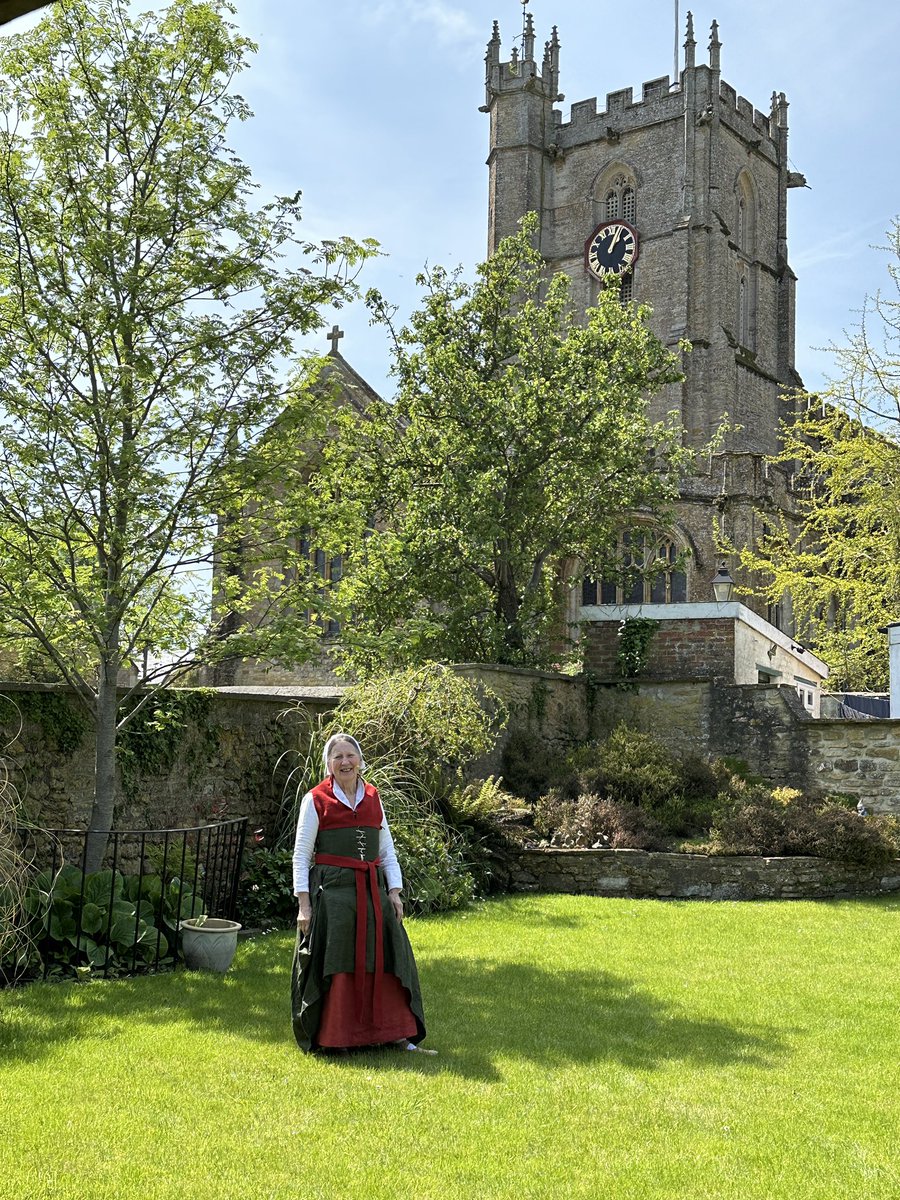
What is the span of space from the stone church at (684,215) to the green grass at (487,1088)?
27665mm

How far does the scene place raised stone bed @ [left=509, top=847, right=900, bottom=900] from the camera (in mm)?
12664

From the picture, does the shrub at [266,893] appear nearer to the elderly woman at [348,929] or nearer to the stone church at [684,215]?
the elderly woman at [348,929]

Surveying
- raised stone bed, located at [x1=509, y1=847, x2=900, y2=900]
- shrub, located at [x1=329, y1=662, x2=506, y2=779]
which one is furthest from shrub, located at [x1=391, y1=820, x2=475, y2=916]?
raised stone bed, located at [x1=509, y1=847, x2=900, y2=900]

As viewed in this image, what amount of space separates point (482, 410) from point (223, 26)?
10.7 meters

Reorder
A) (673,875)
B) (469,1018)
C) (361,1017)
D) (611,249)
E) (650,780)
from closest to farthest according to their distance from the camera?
(361,1017) < (469,1018) < (673,875) < (650,780) < (611,249)

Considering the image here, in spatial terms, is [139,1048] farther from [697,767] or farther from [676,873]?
[697,767]

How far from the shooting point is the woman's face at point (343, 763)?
6.57 metres

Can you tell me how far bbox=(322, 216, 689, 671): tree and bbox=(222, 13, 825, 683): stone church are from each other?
1485cm

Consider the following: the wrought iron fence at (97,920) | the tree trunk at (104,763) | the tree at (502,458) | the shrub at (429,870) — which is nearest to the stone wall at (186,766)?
the tree trunk at (104,763)

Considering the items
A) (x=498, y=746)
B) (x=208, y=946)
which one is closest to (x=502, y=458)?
(x=498, y=746)

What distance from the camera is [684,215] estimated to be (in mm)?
39625

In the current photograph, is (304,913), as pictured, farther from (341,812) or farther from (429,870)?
(429,870)

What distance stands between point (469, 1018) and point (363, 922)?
1221 mm

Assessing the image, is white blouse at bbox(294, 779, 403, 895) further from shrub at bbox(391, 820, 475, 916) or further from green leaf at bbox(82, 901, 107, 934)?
shrub at bbox(391, 820, 475, 916)
